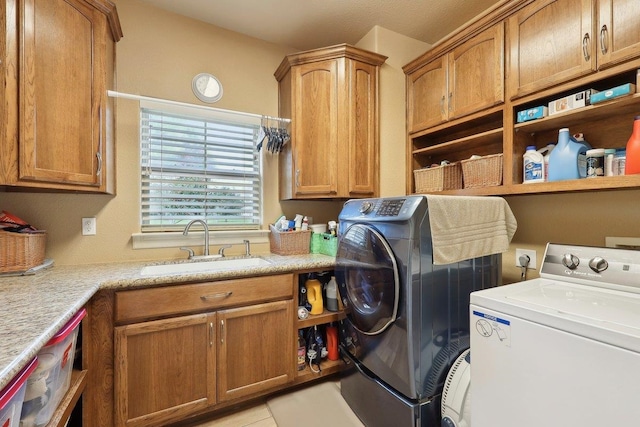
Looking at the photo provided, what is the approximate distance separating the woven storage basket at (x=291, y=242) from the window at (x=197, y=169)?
276 millimetres

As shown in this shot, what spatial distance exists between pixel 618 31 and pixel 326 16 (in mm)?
1678

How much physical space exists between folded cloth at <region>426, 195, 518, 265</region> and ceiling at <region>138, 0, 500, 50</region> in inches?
58.9

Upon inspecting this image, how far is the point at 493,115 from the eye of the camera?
1.78 m

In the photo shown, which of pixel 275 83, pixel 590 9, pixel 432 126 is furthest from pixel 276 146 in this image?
pixel 590 9

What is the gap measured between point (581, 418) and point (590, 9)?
1.68 m

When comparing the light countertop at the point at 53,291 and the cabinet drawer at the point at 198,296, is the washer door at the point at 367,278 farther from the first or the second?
the cabinet drawer at the point at 198,296

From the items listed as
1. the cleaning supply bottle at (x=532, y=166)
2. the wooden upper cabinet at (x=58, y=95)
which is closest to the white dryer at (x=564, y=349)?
the cleaning supply bottle at (x=532, y=166)

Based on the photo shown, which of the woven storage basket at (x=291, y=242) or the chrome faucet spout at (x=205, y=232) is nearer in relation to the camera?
the chrome faucet spout at (x=205, y=232)

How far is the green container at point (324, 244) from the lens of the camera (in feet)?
6.75

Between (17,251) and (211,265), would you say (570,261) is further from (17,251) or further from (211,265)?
(17,251)

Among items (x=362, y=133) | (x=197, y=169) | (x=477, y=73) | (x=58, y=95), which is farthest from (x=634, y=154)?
(x=58, y=95)

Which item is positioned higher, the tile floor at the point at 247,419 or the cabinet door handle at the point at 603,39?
the cabinet door handle at the point at 603,39

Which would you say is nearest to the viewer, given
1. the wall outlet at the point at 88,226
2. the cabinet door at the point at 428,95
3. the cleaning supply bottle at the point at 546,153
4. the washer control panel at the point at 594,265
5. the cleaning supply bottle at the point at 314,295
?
the washer control panel at the point at 594,265

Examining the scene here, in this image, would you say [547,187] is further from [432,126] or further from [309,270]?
[309,270]
